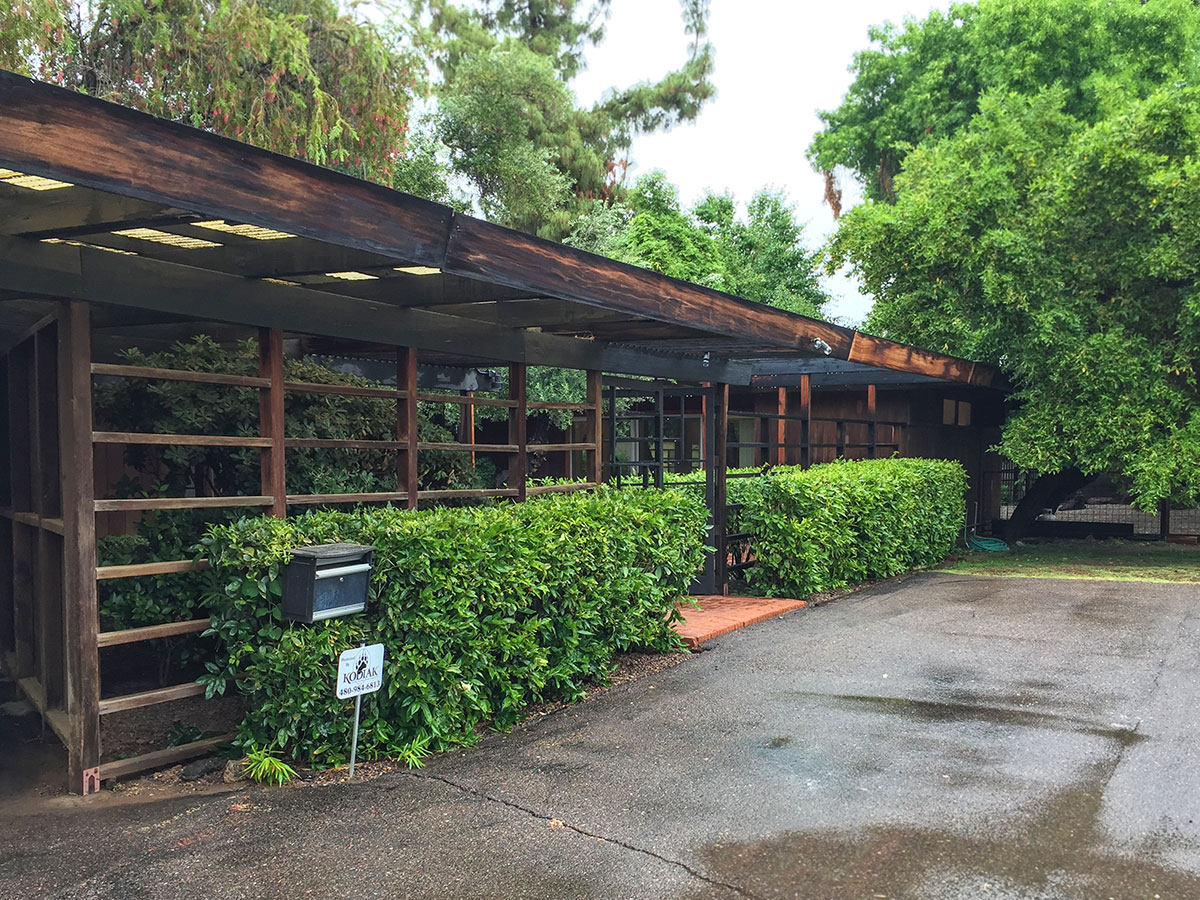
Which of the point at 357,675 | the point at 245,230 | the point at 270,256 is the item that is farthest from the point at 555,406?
the point at 245,230

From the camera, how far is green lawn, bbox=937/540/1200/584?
441 inches

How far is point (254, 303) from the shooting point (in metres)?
5.01

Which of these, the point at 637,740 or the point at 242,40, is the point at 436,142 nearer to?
the point at 242,40

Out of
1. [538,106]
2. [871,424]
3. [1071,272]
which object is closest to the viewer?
[1071,272]

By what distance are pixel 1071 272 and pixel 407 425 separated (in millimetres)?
10109

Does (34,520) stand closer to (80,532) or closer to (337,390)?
(80,532)

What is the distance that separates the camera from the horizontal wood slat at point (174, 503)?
4469mm

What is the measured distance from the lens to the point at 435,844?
12.4 feet

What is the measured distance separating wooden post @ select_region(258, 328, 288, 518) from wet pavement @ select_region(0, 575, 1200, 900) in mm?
1561

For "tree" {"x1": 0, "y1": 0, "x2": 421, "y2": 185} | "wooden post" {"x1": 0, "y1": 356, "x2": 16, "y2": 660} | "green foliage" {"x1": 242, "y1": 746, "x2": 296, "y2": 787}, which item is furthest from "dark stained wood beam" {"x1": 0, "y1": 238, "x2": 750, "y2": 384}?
"tree" {"x1": 0, "y1": 0, "x2": 421, "y2": 185}

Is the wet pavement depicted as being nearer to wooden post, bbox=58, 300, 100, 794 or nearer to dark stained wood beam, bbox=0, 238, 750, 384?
wooden post, bbox=58, 300, 100, 794

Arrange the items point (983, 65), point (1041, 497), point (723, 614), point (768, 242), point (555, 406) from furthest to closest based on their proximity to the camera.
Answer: point (768, 242)
point (983, 65)
point (1041, 497)
point (723, 614)
point (555, 406)

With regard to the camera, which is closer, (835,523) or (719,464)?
(719,464)

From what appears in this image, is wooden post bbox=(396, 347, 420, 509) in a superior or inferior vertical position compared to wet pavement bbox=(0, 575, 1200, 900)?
superior
